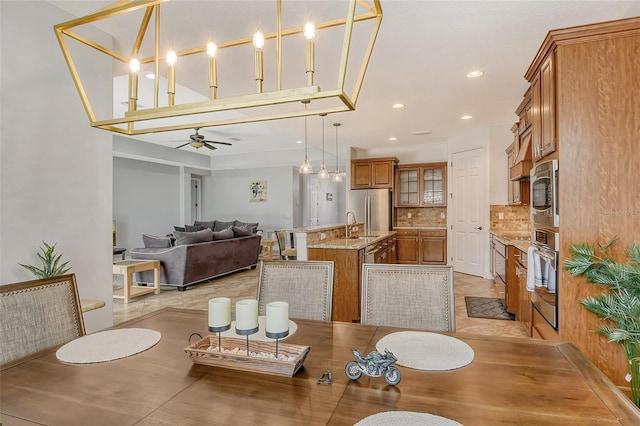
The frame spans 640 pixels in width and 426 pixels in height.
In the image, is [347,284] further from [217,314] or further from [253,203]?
[253,203]

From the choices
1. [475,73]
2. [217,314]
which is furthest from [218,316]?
[475,73]

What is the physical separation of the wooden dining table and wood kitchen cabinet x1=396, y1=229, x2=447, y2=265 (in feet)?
A: 19.2

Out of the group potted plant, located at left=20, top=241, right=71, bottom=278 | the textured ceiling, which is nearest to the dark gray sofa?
the textured ceiling

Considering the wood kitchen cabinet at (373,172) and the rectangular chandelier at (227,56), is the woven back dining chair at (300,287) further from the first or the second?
the wood kitchen cabinet at (373,172)

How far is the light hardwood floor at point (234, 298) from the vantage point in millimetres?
3475

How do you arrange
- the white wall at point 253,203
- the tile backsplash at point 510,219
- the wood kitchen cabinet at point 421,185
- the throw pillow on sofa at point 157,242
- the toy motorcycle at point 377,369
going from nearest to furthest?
the toy motorcycle at point 377,369
the tile backsplash at point 510,219
the throw pillow on sofa at point 157,242
the wood kitchen cabinet at point 421,185
the white wall at point 253,203

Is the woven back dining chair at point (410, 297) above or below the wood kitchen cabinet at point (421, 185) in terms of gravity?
below

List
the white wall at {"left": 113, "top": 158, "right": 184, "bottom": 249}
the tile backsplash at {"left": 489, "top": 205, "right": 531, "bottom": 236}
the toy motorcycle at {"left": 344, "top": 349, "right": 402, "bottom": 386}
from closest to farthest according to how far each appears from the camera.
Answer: the toy motorcycle at {"left": 344, "top": 349, "right": 402, "bottom": 386} → the tile backsplash at {"left": 489, "top": 205, "right": 531, "bottom": 236} → the white wall at {"left": 113, "top": 158, "right": 184, "bottom": 249}

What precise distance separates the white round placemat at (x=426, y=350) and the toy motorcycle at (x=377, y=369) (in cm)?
14

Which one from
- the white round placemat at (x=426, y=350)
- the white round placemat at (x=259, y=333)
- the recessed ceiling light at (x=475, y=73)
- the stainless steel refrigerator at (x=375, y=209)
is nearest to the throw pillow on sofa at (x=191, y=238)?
the stainless steel refrigerator at (x=375, y=209)

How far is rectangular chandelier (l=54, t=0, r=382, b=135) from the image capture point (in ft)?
3.88

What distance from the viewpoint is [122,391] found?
994mm

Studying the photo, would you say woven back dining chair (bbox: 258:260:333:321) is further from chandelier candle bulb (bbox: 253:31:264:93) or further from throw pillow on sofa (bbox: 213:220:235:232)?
throw pillow on sofa (bbox: 213:220:235:232)

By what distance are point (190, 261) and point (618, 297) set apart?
4957 mm
